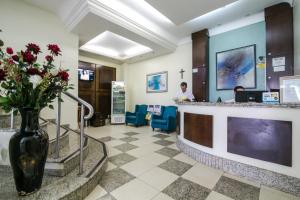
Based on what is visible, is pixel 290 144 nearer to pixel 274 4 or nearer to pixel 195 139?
pixel 195 139

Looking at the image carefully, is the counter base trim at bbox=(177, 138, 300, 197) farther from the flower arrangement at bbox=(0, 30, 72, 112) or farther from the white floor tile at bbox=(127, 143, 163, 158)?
the flower arrangement at bbox=(0, 30, 72, 112)

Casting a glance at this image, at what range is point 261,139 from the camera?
76.2 inches

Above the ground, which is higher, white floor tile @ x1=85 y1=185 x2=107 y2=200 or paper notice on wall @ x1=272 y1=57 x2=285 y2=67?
paper notice on wall @ x1=272 y1=57 x2=285 y2=67

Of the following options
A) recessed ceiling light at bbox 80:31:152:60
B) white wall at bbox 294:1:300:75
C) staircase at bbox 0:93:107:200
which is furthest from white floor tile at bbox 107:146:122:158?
white wall at bbox 294:1:300:75

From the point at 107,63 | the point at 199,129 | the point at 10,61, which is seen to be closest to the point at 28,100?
the point at 10,61

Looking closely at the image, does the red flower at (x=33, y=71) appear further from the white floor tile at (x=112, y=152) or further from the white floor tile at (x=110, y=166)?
the white floor tile at (x=112, y=152)

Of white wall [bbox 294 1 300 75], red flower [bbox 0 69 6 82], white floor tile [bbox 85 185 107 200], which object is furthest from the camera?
white wall [bbox 294 1 300 75]

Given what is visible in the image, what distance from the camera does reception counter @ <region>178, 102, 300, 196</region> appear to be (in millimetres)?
1735

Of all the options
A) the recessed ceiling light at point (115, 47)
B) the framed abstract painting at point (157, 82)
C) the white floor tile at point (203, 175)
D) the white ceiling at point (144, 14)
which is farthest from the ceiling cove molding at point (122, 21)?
the white floor tile at point (203, 175)

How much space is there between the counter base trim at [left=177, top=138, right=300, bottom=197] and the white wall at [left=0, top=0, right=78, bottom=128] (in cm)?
366

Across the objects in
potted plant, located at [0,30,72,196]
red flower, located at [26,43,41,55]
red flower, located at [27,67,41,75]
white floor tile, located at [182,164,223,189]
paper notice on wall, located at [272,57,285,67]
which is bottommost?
white floor tile, located at [182,164,223,189]

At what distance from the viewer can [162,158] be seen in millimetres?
2727

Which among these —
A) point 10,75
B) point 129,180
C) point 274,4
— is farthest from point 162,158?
point 274,4

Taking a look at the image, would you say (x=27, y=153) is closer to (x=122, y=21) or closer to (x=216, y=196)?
(x=216, y=196)
